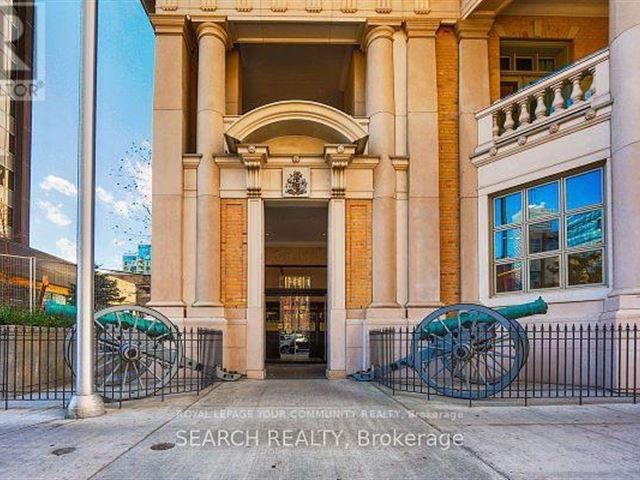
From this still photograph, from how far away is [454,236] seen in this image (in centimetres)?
1420

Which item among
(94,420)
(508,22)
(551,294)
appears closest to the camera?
(94,420)

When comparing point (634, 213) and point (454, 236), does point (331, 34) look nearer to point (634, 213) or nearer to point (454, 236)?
point (454, 236)

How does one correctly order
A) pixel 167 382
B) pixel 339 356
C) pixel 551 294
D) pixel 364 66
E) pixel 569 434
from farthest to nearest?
pixel 364 66 → pixel 339 356 → pixel 551 294 → pixel 167 382 → pixel 569 434

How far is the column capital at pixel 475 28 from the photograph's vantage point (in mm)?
14336

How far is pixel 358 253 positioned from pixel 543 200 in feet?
13.8

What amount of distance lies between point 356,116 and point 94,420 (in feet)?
33.3

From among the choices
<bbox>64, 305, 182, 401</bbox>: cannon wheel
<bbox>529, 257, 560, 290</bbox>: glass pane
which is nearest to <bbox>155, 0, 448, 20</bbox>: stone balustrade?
<bbox>529, 257, 560, 290</bbox>: glass pane

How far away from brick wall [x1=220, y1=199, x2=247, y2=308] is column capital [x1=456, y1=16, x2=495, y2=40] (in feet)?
21.7

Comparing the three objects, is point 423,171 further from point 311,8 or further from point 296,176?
point 311,8

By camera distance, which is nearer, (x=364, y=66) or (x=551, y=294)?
(x=551, y=294)

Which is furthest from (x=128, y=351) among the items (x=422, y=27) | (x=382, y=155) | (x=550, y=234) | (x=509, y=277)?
(x=422, y=27)

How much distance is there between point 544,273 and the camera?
12.4 meters

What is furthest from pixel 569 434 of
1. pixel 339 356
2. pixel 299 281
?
pixel 299 281

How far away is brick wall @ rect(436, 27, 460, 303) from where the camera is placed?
14.1 meters
